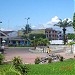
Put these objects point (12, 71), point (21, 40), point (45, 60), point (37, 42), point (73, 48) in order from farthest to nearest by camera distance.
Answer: point (21, 40)
point (37, 42)
point (73, 48)
point (45, 60)
point (12, 71)

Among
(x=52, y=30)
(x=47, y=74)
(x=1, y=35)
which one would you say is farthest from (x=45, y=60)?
(x=52, y=30)

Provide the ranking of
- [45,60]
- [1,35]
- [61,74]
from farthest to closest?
[1,35]
[45,60]
[61,74]

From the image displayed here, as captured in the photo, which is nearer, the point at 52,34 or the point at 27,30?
the point at 27,30

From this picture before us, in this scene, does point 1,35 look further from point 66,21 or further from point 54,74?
point 54,74

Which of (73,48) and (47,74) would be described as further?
(73,48)

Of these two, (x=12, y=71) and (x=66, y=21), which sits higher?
(x=66, y=21)

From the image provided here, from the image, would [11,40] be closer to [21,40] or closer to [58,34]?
[21,40]

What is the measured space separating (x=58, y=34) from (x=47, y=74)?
9815 centimetres

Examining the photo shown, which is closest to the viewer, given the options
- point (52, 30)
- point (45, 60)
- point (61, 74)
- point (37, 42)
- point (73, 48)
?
point (61, 74)

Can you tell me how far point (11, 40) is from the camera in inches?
3597

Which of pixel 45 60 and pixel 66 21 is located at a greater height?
pixel 66 21

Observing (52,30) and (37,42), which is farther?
(52,30)

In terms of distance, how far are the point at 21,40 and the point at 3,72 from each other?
83332 mm

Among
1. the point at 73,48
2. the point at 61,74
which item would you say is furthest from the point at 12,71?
the point at 73,48
